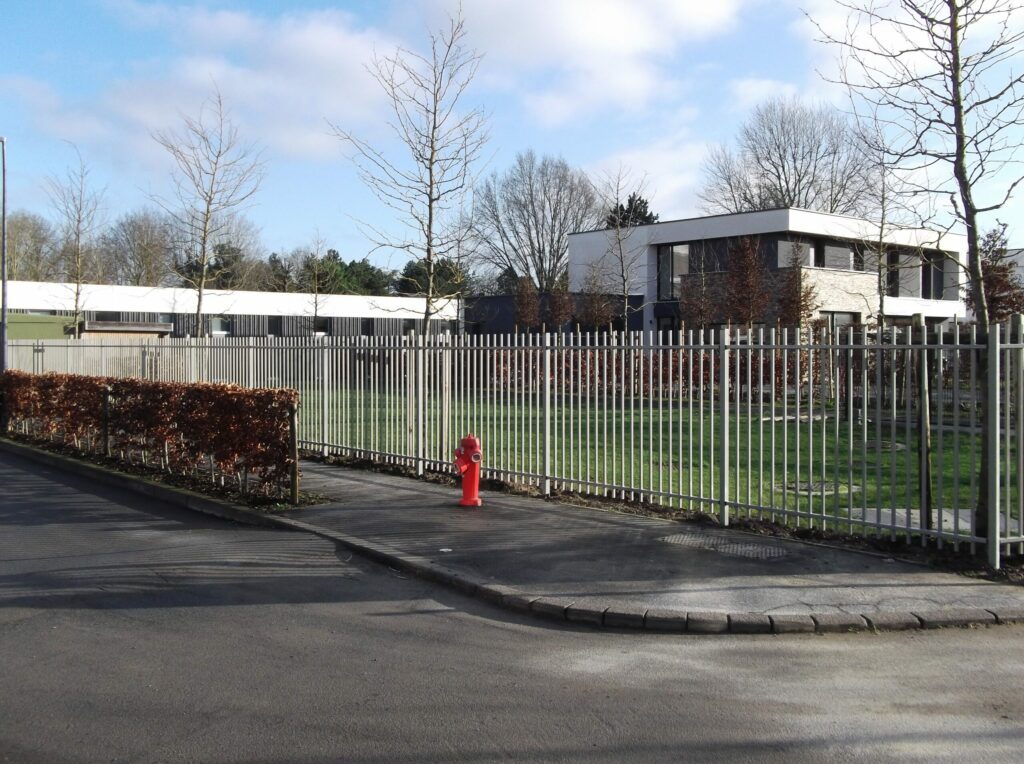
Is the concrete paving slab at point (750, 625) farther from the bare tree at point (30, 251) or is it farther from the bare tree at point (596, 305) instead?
the bare tree at point (30, 251)

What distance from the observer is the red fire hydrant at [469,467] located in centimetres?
1015

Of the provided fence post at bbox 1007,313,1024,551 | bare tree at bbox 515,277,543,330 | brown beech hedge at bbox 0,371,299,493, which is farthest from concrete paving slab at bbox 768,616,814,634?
bare tree at bbox 515,277,543,330

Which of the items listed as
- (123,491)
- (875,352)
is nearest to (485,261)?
(123,491)

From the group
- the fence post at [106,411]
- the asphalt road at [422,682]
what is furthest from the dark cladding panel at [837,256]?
the asphalt road at [422,682]

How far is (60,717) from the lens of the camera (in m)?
4.52

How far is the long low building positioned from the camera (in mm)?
35562

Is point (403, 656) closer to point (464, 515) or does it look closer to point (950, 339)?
point (464, 515)

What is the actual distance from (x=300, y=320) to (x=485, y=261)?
20046 millimetres

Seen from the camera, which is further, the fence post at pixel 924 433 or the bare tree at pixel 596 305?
the bare tree at pixel 596 305

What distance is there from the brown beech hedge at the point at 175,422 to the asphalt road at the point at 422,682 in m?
3.19

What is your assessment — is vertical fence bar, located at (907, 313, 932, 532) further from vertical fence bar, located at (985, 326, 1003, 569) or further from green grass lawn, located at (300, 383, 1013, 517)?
vertical fence bar, located at (985, 326, 1003, 569)

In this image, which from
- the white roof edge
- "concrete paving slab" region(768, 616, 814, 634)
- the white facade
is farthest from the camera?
the white facade

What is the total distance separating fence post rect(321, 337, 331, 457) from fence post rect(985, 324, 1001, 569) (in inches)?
380

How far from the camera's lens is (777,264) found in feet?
115
